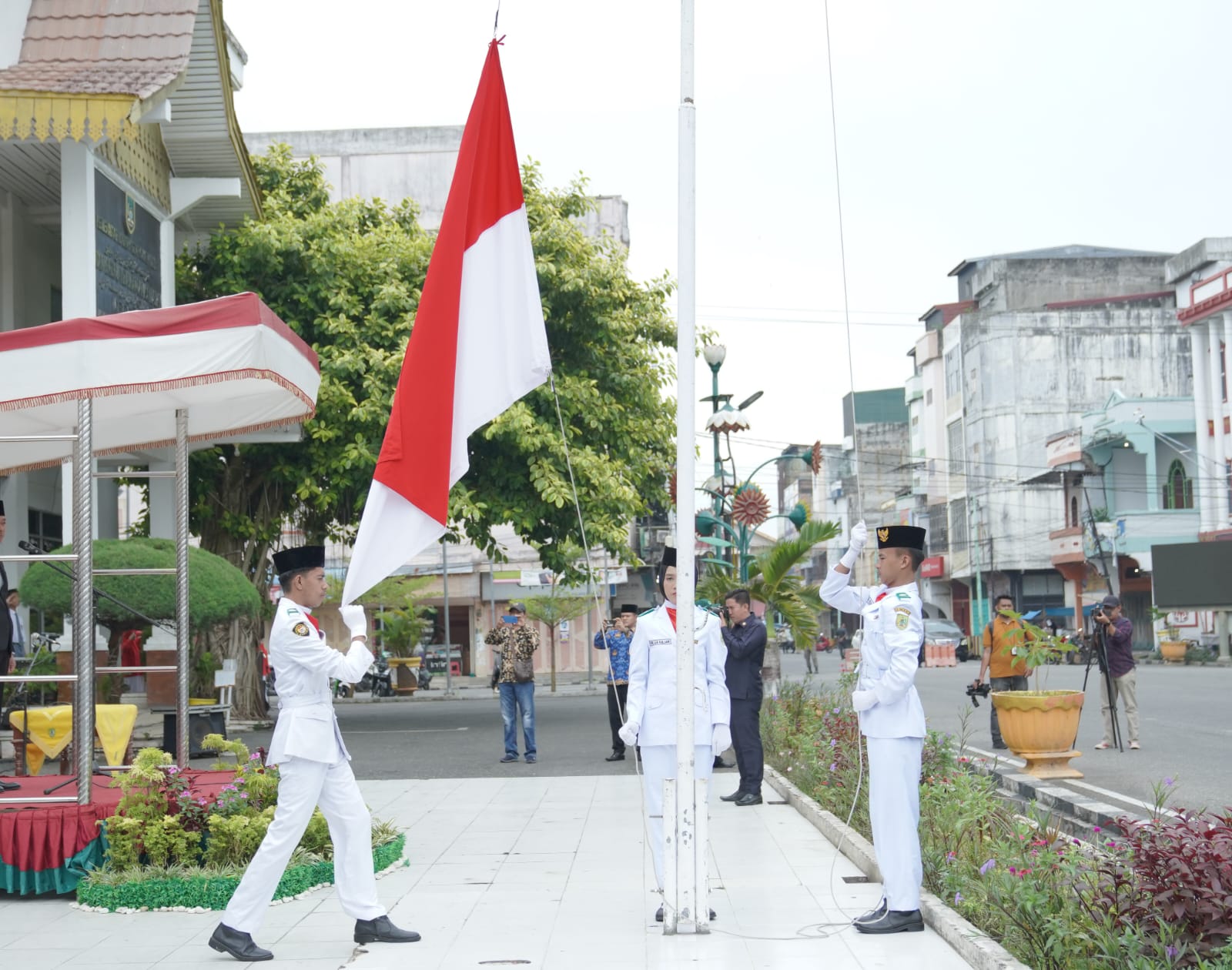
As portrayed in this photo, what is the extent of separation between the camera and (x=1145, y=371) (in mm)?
69562

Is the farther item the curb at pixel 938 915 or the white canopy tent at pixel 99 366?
the white canopy tent at pixel 99 366

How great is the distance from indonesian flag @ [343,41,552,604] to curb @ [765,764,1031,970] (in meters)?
3.22

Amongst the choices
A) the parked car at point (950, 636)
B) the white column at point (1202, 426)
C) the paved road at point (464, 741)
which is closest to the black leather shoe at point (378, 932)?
the paved road at point (464, 741)

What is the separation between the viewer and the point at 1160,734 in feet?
62.1

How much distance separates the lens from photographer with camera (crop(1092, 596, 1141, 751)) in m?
16.9

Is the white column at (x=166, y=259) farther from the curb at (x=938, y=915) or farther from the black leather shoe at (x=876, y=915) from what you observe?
the black leather shoe at (x=876, y=915)

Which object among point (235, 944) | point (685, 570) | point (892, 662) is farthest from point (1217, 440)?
point (235, 944)

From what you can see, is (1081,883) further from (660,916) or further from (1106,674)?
(1106,674)

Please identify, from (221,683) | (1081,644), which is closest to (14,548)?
(221,683)

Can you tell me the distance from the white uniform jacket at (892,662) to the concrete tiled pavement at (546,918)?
1071mm

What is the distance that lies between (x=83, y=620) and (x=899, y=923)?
5087 millimetres

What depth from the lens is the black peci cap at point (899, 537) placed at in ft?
24.3

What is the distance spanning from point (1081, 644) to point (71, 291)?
145ft

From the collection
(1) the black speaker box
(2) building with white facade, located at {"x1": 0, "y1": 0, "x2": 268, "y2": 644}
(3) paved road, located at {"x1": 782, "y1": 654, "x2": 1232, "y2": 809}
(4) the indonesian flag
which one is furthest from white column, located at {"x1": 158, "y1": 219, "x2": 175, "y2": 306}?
(4) the indonesian flag
